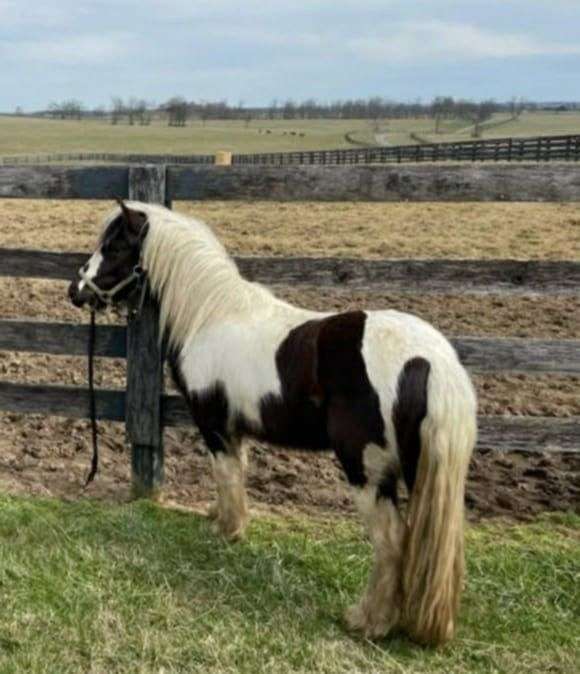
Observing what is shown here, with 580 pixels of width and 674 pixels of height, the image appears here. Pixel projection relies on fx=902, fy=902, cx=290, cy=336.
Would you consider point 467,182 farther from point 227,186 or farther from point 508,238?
point 508,238

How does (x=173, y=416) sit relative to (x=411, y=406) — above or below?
below

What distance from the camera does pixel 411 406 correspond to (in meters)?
3.33

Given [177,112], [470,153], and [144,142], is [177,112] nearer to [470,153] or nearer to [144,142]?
[144,142]

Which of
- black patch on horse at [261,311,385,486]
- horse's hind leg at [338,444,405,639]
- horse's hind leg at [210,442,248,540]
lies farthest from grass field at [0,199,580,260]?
horse's hind leg at [338,444,405,639]

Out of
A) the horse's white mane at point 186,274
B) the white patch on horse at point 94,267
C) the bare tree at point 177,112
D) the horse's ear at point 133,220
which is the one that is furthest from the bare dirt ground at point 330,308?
the bare tree at point 177,112

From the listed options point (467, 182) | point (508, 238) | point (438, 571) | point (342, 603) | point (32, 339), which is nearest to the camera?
point (438, 571)

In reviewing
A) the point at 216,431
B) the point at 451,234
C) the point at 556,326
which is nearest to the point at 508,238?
the point at 451,234

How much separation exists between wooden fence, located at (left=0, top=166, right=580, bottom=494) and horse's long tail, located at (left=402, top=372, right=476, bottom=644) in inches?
48.8

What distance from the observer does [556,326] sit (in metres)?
8.06

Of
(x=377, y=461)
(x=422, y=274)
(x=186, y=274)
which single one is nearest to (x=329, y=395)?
(x=377, y=461)

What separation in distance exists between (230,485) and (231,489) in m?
0.02

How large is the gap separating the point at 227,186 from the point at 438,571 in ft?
7.52

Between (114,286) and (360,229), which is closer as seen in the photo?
(114,286)

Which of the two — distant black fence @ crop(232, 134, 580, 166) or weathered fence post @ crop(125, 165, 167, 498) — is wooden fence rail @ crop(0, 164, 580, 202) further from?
distant black fence @ crop(232, 134, 580, 166)
